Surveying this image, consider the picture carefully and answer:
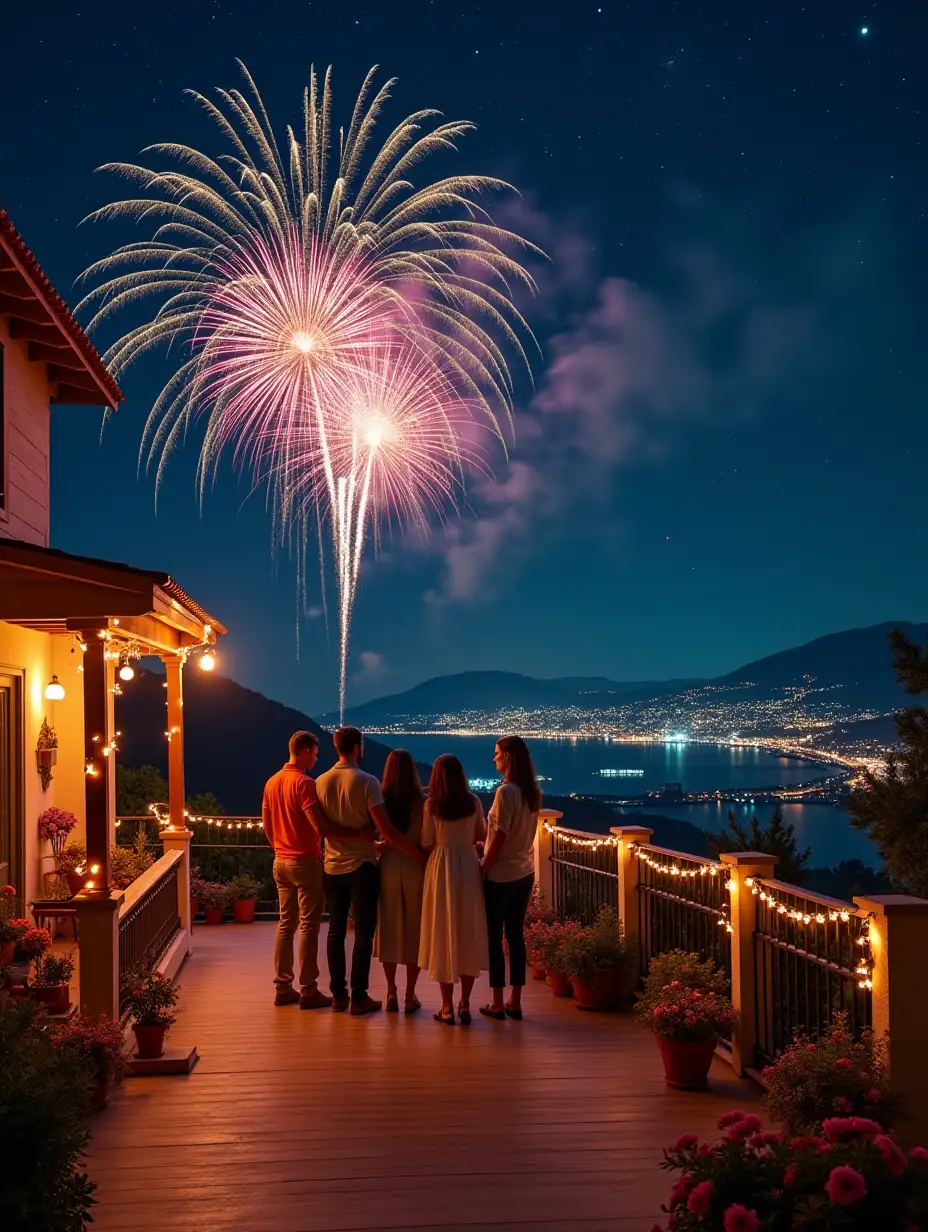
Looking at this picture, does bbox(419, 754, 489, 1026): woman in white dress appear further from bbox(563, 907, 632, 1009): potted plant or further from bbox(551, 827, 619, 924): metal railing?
bbox(551, 827, 619, 924): metal railing

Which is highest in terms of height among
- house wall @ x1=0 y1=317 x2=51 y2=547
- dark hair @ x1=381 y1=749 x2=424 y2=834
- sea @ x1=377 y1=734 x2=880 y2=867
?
house wall @ x1=0 y1=317 x2=51 y2=547

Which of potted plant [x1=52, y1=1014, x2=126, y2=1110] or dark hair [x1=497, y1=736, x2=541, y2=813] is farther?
dark hair [x1=497, y1=736, x2=541, y2=813]

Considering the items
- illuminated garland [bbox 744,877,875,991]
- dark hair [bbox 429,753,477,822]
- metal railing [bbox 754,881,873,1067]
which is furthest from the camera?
dark hair [bbox 429,753,477,822]

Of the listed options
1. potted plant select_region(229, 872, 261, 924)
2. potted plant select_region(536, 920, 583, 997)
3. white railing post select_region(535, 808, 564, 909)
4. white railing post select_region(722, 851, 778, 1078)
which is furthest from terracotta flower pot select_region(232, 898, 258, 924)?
white railing post select_region(722, 851, 778, 1078)

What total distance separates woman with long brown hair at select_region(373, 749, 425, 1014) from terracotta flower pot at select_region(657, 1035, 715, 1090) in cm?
244

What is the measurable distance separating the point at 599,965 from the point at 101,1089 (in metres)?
3.89

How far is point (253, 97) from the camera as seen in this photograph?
54.5 ft

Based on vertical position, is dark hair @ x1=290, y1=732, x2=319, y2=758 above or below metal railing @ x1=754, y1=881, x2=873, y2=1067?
above

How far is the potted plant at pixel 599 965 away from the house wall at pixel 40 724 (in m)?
5.54

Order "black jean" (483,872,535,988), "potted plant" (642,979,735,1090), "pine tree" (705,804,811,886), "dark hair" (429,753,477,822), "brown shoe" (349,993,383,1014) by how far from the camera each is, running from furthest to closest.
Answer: "pine tree" (705,804,811,886)
"brown shoe" (349,993,383,1014)
"black jean" (483,872,535,988)
"dark hair" (429,753,477,822)
"potted plant" (642,979,735,1090)

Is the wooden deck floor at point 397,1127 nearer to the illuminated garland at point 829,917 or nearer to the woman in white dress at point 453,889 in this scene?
the woman in white dress at point 453,889

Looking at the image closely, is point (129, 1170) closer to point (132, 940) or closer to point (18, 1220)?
point (18, 1220)

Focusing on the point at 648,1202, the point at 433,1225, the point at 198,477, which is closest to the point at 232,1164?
the point at 433,1225

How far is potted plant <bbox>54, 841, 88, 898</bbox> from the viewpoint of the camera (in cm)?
1251
